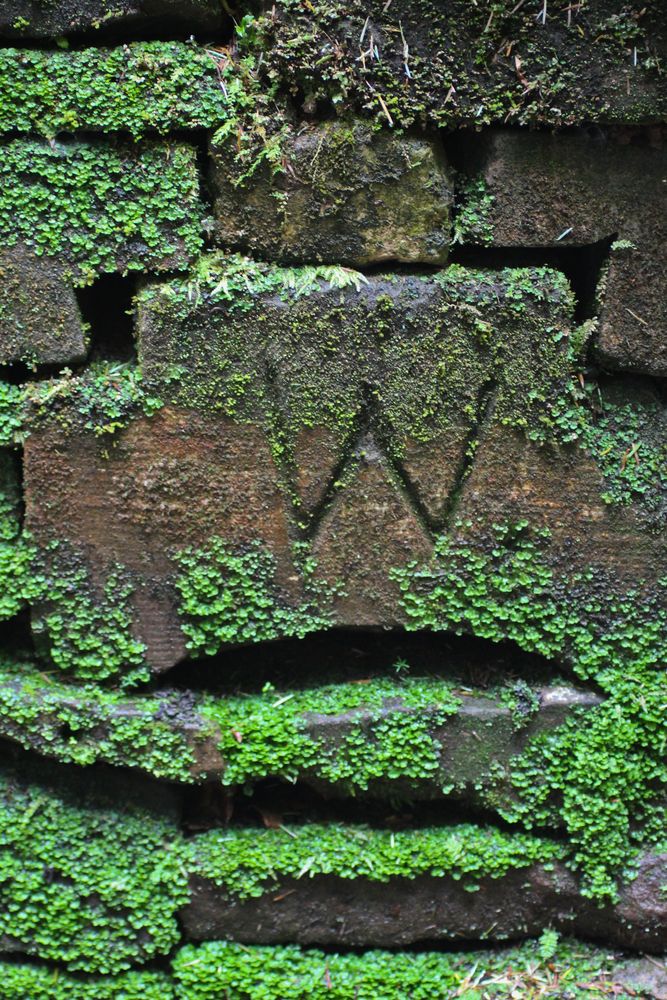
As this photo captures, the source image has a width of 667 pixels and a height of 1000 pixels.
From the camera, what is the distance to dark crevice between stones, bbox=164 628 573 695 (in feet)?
9.25

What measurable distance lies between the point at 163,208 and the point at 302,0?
0.69 metres

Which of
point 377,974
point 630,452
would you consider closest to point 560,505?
point 630,452

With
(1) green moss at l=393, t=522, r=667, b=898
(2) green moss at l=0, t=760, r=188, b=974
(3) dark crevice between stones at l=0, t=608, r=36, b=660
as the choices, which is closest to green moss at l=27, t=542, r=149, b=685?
(3) dark crevice between stones at l=0, t=608, r=36, b=660

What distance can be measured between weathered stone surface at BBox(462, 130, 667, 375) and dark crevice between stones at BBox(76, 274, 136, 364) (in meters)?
1.09

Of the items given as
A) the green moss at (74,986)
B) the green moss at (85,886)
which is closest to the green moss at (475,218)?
the green moss at (85,886)

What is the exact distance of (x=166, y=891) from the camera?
2.73m

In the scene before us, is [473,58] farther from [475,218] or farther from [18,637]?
[18,637]

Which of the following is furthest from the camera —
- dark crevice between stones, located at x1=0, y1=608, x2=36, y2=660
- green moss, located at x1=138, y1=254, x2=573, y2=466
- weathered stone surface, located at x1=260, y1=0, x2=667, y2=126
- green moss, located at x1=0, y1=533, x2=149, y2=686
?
dark crevice between stones, located at x1=0, y1=608, x2=36, y2=660

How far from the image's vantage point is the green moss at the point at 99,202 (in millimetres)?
2467

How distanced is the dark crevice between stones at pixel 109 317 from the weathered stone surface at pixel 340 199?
0.38 meters

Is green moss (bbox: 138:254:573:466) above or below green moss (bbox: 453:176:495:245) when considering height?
below

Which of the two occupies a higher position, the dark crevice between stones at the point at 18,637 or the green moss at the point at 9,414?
the green moss at the point at 9,414

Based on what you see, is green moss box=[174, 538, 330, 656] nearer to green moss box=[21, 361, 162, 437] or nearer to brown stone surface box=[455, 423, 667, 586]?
green moss box=[21, 361, 162, 437]

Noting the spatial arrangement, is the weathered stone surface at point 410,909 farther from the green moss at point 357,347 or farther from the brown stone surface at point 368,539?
the green moss at point 357,347
